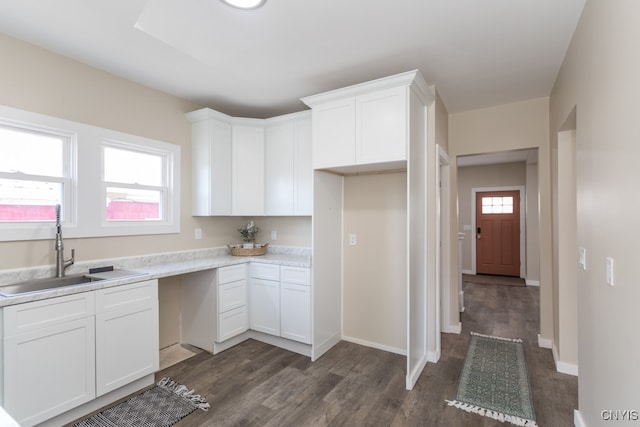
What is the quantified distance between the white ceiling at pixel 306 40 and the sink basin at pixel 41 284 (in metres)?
1.71

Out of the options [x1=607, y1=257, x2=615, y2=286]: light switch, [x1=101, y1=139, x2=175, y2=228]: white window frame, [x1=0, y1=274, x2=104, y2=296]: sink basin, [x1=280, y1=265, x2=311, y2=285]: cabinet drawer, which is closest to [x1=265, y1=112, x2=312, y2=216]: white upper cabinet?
[x1=280, y1=265, x2=311, y2=285]: cabinet drawer

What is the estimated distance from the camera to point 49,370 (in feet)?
6.42

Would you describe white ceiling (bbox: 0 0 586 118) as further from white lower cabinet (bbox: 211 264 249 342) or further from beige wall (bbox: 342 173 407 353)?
white lower cabinet (bbox: 211 264 249 342)

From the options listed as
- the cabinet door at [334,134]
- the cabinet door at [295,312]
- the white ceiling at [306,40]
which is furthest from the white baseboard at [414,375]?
the white ceiling at [306,40]

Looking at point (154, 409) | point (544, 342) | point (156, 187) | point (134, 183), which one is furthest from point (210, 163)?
point (544, 342)

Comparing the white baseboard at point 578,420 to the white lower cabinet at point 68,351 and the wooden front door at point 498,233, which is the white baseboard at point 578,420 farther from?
the wooden front door at point 498,233

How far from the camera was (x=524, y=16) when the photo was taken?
79.0 inches

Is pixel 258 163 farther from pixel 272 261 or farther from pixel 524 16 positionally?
pixel 524 16

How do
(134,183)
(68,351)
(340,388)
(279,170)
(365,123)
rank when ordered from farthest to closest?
1. (279,170)
2. (134,183)
3. (365,123)
4. (340,388)
5. (68,351)

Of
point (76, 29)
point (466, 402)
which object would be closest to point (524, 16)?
point (466, 402)

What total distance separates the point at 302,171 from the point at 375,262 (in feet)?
4.03

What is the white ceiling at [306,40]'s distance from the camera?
1947 mm

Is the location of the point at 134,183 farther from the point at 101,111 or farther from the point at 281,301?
the point at 281,301

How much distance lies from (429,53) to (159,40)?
2.00m
